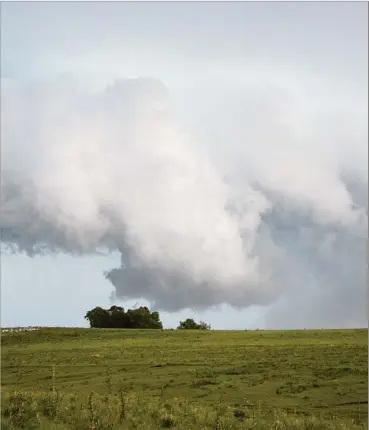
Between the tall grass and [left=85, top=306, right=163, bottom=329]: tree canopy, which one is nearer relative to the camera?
the tall grass

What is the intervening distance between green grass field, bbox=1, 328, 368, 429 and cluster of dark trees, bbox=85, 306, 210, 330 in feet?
31.9

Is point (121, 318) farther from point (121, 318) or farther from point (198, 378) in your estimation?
point (198, 378)

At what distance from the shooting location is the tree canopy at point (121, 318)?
1598 inches

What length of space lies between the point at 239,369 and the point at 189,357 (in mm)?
3745

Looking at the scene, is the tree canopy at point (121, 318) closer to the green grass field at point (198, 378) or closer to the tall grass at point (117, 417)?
the green grass field at point (198, 378)

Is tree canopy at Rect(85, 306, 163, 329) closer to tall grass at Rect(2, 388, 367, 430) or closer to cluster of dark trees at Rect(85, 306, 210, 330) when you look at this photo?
cluster of dark trees at Rect(85, 306, 210, 330)

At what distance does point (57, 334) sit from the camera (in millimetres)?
31500

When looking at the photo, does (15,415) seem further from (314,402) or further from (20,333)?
(20,333)

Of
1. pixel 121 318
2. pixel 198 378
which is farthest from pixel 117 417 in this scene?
pixel 121 318

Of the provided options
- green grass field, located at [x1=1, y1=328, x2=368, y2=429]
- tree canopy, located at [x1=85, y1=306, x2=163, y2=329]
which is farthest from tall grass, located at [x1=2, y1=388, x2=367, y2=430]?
tree canopy, located at [x1=85, y1=306, x2=163, y2=329]

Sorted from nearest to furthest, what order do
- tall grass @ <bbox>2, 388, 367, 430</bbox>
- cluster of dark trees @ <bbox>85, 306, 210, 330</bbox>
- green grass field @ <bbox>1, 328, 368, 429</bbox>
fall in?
tall grass @ <bbox>2, 388, 367, 430</bbox>, green grass field @ <bbox>1, 328, 368, 429</bbox>, cluster of dark trees @ <bbox>85, 306, 210, 330</bbox>

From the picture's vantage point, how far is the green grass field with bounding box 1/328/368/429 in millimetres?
9766

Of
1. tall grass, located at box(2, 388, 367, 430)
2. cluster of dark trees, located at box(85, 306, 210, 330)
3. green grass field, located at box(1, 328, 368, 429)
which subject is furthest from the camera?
cluster of dark trees, located at box(85, 306, 210, 330)

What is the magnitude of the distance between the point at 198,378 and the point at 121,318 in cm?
2465
